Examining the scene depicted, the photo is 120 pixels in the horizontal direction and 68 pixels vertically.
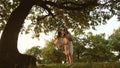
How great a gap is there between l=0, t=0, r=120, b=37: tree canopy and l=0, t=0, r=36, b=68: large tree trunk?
127 cm

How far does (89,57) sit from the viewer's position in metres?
79.1

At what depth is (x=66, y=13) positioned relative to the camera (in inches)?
885

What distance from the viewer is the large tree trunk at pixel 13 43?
16.8 meters

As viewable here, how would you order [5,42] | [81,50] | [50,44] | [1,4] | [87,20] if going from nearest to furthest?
[5,42]
[1,4]
[87,20]
[81,50]
[50,44]

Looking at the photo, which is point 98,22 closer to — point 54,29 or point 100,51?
point 54,29

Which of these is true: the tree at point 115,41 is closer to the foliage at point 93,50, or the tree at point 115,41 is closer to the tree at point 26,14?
the foliage at point 93,50

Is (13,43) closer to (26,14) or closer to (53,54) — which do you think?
(26,14)

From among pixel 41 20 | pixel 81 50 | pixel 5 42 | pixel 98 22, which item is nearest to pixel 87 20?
pixel 98 22

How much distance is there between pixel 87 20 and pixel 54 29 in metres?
4.52

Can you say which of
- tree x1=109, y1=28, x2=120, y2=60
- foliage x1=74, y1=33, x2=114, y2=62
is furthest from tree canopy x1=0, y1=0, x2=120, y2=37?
tree x1=109, y1=28, x2=120, y2=60

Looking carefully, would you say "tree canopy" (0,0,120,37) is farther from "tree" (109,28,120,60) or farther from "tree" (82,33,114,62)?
"tree" (109,28,120,60)

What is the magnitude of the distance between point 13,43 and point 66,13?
20.8 ft

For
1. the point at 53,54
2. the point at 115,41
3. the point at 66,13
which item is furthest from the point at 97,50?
the point at 66,13

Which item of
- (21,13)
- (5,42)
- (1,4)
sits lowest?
(5,42)
